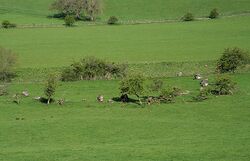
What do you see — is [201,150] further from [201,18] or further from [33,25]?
[201,18]

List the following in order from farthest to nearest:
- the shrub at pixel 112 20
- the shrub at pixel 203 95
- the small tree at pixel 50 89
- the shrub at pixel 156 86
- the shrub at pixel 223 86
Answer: the shrub at pixel 112 20 < the shrub at pixel 156 86 < the shrub at pixel 223 86 < the shrub at pixel 203 95 < the small tree at pixel 50 89

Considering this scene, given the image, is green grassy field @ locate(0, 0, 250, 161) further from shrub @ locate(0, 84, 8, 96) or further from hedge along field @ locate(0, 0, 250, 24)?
hedge along field @ locate(0, 0, 250, 24)

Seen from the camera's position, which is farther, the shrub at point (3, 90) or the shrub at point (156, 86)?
the shrub at point (156, 86)

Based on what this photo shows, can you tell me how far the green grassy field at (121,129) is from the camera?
25.8 metres

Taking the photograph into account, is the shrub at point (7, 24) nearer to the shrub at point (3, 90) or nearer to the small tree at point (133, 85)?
the shrub at point (3, 90)

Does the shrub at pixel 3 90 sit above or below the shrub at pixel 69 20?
below

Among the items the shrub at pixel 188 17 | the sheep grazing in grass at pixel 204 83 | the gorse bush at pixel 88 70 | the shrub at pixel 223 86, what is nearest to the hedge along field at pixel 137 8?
the shrub at pixel 188 17

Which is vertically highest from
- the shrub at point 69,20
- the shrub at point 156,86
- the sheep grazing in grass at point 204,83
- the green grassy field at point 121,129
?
the shrub at point 69,20

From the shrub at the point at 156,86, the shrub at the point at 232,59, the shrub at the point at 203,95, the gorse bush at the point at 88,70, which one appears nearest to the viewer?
the shrub at the point at 203,95

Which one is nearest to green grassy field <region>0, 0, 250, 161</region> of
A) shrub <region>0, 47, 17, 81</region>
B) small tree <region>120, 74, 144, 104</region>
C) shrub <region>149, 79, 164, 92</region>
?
shrub <region>0, 47, 17, 81</region>

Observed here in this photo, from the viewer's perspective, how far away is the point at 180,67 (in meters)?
56.6

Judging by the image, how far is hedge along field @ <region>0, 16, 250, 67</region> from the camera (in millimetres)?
61656

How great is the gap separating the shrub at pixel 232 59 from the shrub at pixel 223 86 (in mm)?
7617

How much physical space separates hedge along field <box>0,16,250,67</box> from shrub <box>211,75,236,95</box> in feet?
49.7
